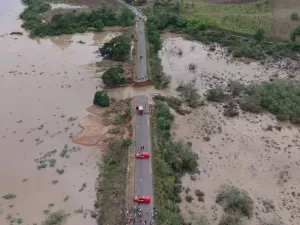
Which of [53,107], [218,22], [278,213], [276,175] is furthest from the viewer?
[218,22]

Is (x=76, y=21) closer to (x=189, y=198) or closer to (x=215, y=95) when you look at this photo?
(x=215, y=95)

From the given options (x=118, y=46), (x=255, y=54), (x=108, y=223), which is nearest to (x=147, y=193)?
(x=108, y=223)

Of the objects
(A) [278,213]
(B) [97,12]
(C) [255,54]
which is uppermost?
(B) [97,12]

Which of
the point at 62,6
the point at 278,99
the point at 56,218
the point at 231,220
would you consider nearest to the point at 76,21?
the point at 62,6

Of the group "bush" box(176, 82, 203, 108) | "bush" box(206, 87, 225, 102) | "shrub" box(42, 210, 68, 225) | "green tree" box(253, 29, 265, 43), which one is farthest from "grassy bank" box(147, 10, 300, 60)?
"shrub" box(42, 210, 68, 225)

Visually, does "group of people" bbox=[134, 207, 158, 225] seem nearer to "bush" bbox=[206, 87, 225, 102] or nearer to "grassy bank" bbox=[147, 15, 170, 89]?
"bush" bbox=[206, 87, 225, 102]

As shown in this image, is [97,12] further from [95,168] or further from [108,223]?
[108,223]

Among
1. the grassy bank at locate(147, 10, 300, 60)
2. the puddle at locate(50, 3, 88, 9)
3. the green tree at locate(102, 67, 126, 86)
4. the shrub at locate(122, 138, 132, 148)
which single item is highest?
the puddle at locate(50, 3, 88, 9)
